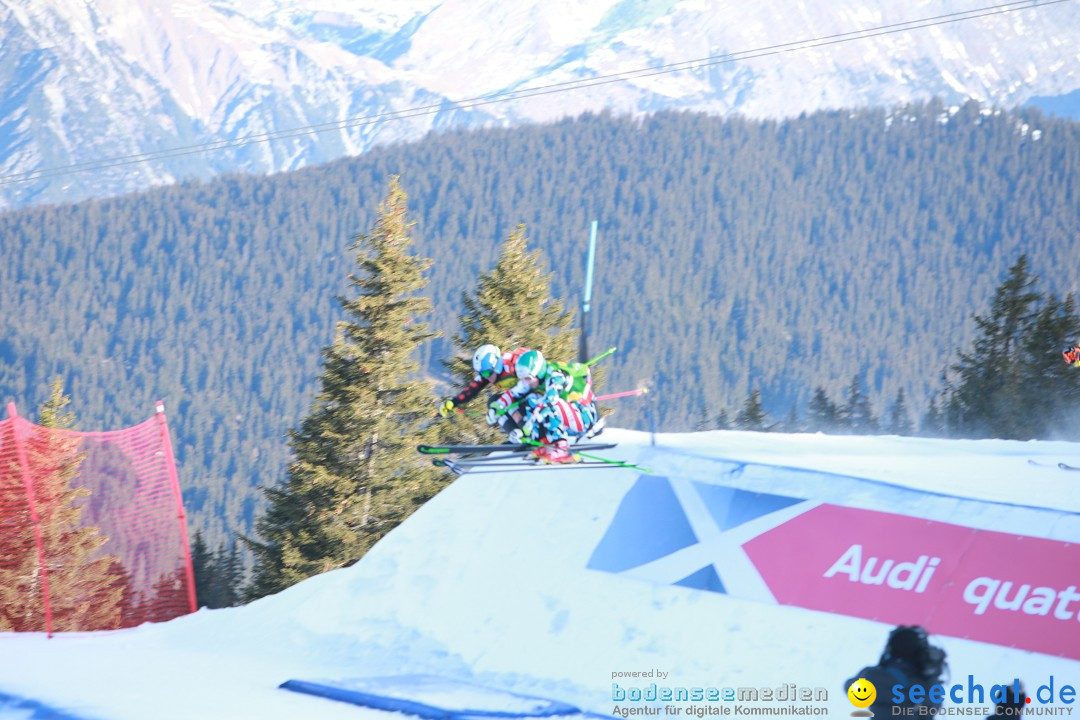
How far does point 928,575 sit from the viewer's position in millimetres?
9953

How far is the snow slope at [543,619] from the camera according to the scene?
992cm

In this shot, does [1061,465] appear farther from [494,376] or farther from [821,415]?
[821,415]

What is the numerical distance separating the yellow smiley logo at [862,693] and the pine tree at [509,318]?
19.2m

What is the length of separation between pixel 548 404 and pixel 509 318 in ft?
53.8

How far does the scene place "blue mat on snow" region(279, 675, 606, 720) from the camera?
9.87 metres

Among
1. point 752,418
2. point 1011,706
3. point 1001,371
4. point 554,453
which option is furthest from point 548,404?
point 752,418

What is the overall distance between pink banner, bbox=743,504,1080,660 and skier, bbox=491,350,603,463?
9.05 ft

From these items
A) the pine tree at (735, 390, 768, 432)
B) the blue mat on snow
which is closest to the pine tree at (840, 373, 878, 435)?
the pine tree at (735, 390, 768, 432)

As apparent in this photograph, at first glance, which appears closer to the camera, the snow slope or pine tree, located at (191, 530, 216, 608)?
the snow slope

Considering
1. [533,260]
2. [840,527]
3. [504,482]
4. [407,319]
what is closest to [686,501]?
[840,527]

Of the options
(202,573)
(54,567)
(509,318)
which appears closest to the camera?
(54,567)

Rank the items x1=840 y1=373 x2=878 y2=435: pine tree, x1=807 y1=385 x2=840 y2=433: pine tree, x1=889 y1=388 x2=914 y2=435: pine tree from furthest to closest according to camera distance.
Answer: x1=889 y1=388 x2=914 y2=435: pine tree < x1=840 y1=373 x2=878 y2=435: pine tree < x1=807 y1=385 x2=840 y2=433: pine tree

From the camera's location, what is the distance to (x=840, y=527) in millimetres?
10719

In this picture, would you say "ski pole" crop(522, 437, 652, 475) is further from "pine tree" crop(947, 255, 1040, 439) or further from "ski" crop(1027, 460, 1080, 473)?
"pine tree" crop(947, 255, 1040, 439)
